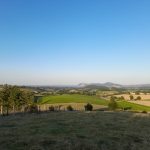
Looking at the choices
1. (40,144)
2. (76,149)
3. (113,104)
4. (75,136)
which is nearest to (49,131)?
(75,136)

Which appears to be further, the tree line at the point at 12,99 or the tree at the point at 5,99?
the tree line at the point at 12,99

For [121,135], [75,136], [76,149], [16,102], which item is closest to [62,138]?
[75,136]

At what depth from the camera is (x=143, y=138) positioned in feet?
63.9

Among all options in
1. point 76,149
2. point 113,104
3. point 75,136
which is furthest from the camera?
point 113,104

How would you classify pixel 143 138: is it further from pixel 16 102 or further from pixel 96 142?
pixel 16 102

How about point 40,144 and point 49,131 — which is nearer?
point 40,144

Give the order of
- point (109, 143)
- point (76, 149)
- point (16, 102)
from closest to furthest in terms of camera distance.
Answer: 1. point (76, 149)
2. point (109, 143)
3. point (16, 102)

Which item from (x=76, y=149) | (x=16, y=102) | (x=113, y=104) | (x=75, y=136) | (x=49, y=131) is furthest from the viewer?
(x=113, y=104)

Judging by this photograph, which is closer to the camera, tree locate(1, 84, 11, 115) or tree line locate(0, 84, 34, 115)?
tree locate(1, 84, 11, 115)

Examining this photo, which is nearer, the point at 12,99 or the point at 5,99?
the point at 12,99

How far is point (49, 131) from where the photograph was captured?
21.6m

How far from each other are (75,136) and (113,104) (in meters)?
69.8

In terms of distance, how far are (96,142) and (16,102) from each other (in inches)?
2524

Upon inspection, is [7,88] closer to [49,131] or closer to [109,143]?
[49,131]
